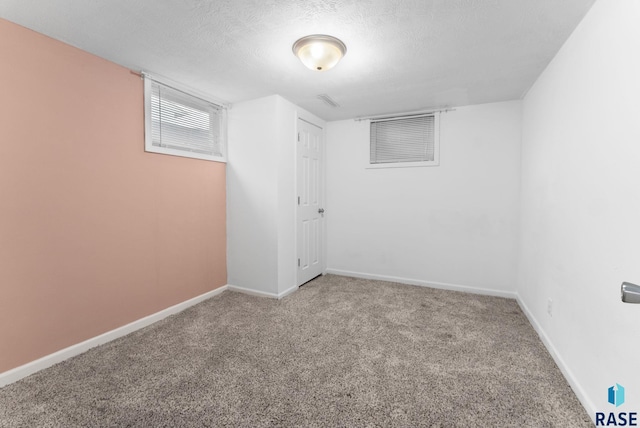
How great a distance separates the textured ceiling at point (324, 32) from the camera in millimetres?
1706

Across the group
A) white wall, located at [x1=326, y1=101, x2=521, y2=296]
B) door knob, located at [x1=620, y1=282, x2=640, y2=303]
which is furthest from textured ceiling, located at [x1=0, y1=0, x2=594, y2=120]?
door knob, located at [x1=620, y1=282, x2=640, y2=303]

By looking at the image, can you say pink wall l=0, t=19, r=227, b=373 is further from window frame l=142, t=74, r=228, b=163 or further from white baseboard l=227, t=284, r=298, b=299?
white baseboard l=227, t=284, r=298, b=299

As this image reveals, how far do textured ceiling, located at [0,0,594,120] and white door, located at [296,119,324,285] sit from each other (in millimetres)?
962

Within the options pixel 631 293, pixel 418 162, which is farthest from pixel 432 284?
pixel 631 293

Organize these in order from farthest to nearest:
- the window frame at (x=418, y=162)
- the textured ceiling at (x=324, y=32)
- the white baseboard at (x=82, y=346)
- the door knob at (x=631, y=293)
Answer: the window frame at (x=418, y=162) → the white baseboard at (x=82, y=346) → the textured ceiling at (x=324, y=32) → the door knob at (x=631, y=293)

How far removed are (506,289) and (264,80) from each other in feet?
11.8

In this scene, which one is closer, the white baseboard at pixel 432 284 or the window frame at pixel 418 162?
the white baseboard at pixel 432 284

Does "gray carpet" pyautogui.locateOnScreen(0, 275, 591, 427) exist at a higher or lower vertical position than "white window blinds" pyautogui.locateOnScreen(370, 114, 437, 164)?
lower

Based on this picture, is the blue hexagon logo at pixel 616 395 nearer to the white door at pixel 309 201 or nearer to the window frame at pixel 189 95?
the white door at pixel 309 201

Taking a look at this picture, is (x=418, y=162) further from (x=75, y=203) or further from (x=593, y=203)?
(x=75, y=203)

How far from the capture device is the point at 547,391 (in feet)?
5.74

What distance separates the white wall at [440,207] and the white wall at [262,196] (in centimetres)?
99

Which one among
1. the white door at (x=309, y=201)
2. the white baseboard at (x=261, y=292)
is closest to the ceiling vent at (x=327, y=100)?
the white door at (x=309, y=201)

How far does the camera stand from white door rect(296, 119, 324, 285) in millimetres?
3764
